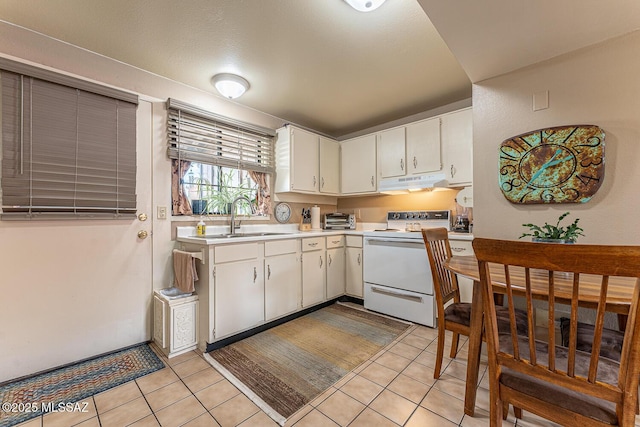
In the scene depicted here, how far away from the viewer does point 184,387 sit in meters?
1.68

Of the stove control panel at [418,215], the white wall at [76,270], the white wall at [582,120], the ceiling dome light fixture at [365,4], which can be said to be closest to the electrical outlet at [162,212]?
the white wall at [76,270]

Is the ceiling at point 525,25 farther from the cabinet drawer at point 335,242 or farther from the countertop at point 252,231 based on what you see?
the cabinet drawer at point 335,242

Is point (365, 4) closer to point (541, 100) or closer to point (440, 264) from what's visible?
point (541, 100)

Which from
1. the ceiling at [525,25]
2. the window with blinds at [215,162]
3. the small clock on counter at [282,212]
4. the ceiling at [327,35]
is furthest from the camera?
the small clock on counter at [282,212]

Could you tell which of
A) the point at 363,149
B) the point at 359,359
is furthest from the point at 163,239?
the point at 363,149

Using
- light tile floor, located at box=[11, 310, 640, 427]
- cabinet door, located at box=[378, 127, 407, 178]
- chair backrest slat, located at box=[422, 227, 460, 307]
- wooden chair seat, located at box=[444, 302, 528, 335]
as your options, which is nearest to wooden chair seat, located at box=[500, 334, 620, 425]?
wooden chair seat, located at box=[444, 302, 528, 335]

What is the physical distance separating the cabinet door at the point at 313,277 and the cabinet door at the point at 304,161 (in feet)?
2.86

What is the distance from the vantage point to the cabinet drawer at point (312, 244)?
2.91 m

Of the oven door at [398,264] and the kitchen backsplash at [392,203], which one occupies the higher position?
the kitchen backsplash at [392,203]

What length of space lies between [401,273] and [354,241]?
2.42 ft

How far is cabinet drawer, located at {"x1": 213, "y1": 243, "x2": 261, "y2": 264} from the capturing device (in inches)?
85.3

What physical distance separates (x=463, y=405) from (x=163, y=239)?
8.43 feet

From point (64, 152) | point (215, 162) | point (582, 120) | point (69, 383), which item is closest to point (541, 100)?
point (582, 120)

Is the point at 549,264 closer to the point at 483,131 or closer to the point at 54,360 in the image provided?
the point at 483,131
